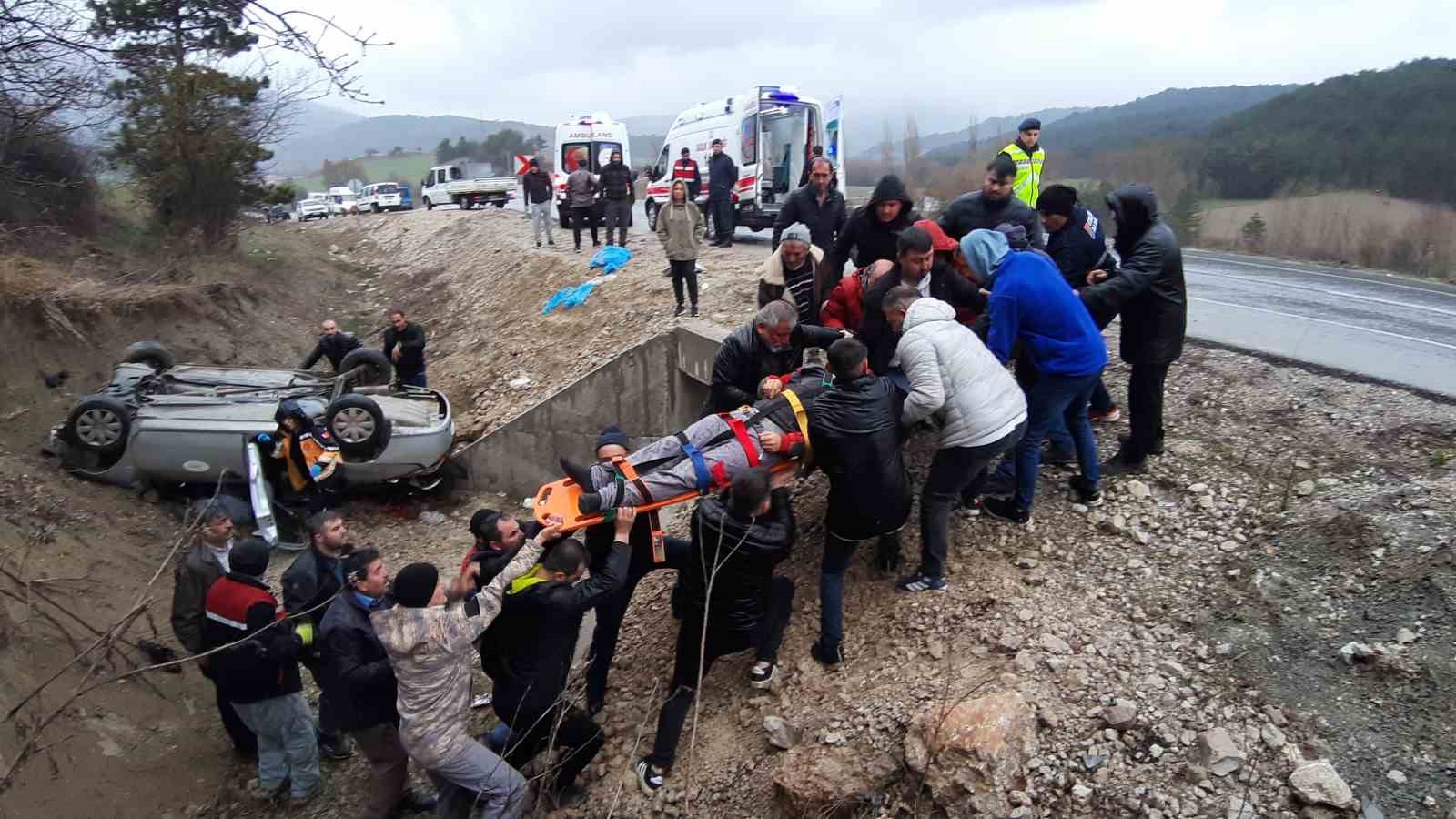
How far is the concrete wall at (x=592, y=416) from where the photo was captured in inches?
328

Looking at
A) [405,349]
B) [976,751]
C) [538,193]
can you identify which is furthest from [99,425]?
[538,193]

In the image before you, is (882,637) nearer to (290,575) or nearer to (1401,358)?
(290,575)

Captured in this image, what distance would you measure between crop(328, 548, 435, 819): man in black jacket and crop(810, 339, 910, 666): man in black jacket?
6.95ft

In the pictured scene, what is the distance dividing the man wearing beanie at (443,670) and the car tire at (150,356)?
275 inches

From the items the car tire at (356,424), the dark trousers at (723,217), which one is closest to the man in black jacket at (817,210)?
the car tire at (356,424)

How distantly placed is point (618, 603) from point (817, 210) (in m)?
4.18

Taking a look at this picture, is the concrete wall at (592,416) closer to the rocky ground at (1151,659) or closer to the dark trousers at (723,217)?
the rocky ground at (1151,659)

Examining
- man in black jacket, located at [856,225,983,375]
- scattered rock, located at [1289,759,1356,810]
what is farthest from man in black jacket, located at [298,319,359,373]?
scattered rock, located at [1289,759,1356,810]

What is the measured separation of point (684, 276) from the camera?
9.41m

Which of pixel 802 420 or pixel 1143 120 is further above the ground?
pixel 1143 120

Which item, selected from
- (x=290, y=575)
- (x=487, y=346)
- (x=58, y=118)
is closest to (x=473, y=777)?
(x=290, y=575)

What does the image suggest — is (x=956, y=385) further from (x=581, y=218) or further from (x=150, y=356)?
(x=581, y=218)

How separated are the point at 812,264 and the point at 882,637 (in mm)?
2529

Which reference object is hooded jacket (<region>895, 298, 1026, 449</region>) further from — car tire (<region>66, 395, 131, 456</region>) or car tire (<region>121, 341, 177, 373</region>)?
car tire (<region>121, 341, 177, 373</region>)
